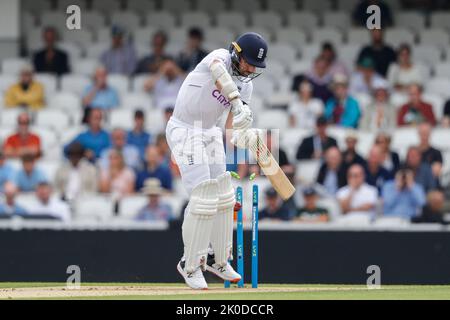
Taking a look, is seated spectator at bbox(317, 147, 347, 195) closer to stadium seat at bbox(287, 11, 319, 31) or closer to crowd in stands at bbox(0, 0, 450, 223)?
crowd in stands at bbox(0, 0, 450, 223)

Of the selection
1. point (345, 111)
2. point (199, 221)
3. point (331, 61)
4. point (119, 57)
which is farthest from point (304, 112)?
point (199, 221)

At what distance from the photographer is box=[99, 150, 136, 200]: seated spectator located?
16281 mm

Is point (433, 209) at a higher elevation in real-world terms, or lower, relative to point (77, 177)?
lower

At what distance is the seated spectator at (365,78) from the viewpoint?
59.5ft

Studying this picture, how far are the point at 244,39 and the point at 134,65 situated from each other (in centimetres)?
831

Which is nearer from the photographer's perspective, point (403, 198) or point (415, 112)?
point (403, 198)

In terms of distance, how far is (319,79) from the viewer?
1797 centimetres

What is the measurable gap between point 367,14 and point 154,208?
5.04m

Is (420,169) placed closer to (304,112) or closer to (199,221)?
(304,112)

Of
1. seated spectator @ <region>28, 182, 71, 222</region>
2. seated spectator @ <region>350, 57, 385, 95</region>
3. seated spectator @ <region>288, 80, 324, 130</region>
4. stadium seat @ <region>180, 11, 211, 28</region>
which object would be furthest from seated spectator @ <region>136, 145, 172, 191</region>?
stadium seat @ <region>180, 11, 211, 28</region>

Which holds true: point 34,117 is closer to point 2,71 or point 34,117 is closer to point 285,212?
point 2,71

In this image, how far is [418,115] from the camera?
17.2m

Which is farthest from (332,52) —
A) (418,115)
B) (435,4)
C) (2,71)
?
(2,71)
